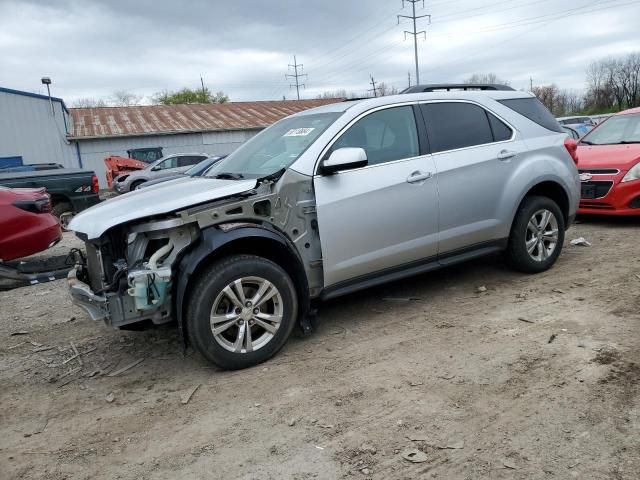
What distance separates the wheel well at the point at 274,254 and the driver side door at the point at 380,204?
220 mm

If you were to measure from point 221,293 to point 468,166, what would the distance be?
2528 millimetres

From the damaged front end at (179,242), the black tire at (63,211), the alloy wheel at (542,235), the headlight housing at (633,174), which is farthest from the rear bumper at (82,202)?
the headlight housing at (633,174)

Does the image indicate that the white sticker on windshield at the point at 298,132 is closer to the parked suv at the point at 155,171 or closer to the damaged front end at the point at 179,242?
the damaged front end at the point at 179,242

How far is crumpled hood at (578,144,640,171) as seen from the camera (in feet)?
22.5

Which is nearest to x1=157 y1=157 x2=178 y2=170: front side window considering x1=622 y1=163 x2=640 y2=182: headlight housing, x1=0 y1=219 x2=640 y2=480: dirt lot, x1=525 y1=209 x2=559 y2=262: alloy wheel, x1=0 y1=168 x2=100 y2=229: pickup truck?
x1=0 y1=168 x2=100 y2=229: pickup truck

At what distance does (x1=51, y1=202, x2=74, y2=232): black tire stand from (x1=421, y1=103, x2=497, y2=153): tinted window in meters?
8.76

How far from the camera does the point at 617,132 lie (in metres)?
7.92

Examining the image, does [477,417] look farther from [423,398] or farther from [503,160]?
[503,160]

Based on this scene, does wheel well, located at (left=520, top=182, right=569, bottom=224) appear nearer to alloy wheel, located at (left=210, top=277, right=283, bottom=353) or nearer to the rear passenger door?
the rear passenger door

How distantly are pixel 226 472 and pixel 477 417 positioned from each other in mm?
1393

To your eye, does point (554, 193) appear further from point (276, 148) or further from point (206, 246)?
point (206, 246)

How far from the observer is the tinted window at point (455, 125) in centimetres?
445

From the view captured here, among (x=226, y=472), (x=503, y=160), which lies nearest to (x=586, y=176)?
(x=503, y=160)

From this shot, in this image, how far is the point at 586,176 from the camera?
7195 mm
